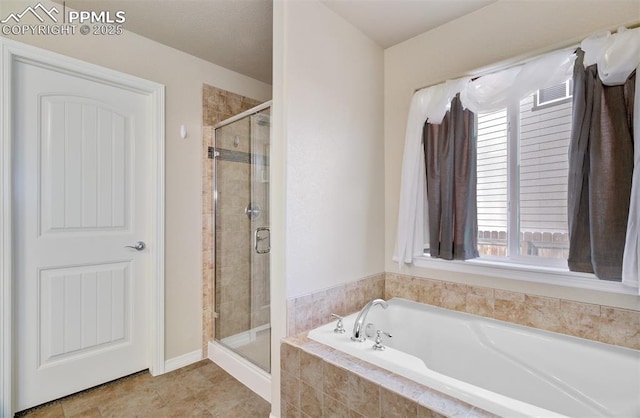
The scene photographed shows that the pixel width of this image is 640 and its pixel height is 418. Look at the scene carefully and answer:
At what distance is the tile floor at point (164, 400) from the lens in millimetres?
1844

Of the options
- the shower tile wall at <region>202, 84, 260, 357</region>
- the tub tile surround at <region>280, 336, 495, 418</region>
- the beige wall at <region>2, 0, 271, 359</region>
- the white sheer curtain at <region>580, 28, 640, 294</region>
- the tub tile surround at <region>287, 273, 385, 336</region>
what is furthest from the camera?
the shower tile wall at <region>202, 84, 260, 357</region>

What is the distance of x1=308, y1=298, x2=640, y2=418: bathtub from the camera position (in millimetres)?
1278

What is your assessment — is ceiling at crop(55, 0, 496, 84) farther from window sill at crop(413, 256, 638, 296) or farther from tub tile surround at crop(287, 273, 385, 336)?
tub tile surround at crop(287, 273, 385, 336)

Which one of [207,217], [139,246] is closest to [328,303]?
[207,217]

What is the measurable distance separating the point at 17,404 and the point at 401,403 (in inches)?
86.8

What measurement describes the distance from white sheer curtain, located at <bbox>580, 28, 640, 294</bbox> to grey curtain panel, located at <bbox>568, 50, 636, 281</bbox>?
0.05 meters

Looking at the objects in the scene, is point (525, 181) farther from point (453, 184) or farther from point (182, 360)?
point (182, 360)

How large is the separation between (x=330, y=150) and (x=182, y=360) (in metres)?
1.98

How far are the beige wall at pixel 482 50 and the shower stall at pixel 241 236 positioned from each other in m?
0.97

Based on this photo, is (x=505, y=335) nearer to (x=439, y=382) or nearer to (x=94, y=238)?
(x=439, y=382)

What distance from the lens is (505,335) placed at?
5.66 ft

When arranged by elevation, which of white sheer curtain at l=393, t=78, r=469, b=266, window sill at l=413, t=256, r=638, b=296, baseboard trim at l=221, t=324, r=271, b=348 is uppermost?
white sheer curtain at l=393, t=78, r=469, b=266

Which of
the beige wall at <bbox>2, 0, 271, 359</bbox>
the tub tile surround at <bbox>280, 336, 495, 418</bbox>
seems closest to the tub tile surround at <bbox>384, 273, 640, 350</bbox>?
the tub tile surround at <bbox>280, 336, 495, 418</bbox>

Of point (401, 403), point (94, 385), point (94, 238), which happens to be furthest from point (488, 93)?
point (94, 385)
